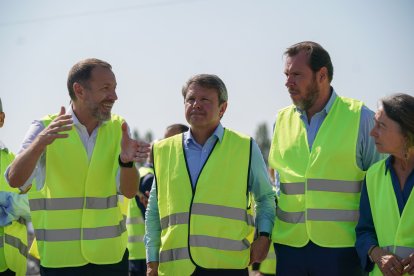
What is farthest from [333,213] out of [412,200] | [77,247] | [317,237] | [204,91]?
[77,247]

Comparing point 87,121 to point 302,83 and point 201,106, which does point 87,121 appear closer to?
point 201,106

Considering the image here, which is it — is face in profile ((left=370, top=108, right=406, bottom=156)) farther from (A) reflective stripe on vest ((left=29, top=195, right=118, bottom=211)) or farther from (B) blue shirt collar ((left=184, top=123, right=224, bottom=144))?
(A) reflective stripe on vest ((left=29, top=195, right=118, bottom=211))

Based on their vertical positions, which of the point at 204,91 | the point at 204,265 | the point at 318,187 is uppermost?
the point at 204,91

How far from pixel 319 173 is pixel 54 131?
6.33ft

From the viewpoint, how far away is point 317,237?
229 inches

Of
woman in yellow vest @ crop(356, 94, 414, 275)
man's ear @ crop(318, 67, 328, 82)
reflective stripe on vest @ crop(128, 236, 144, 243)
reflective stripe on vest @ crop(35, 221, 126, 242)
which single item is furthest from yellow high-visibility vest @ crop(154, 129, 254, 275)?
reflective stripe on vest @ crop(128, 236, 144, 243)

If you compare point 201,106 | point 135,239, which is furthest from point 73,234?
point 135,239

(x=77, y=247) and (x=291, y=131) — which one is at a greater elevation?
(x=291, y=131)

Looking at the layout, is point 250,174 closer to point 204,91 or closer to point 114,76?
point 204,91

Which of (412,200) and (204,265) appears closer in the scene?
(412,200)

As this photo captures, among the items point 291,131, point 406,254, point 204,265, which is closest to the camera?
point 406,254

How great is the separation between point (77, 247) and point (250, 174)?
1.40 m

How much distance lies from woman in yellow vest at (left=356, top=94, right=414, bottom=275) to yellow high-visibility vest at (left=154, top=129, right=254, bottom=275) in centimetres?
89

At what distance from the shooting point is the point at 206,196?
585 centimetres
